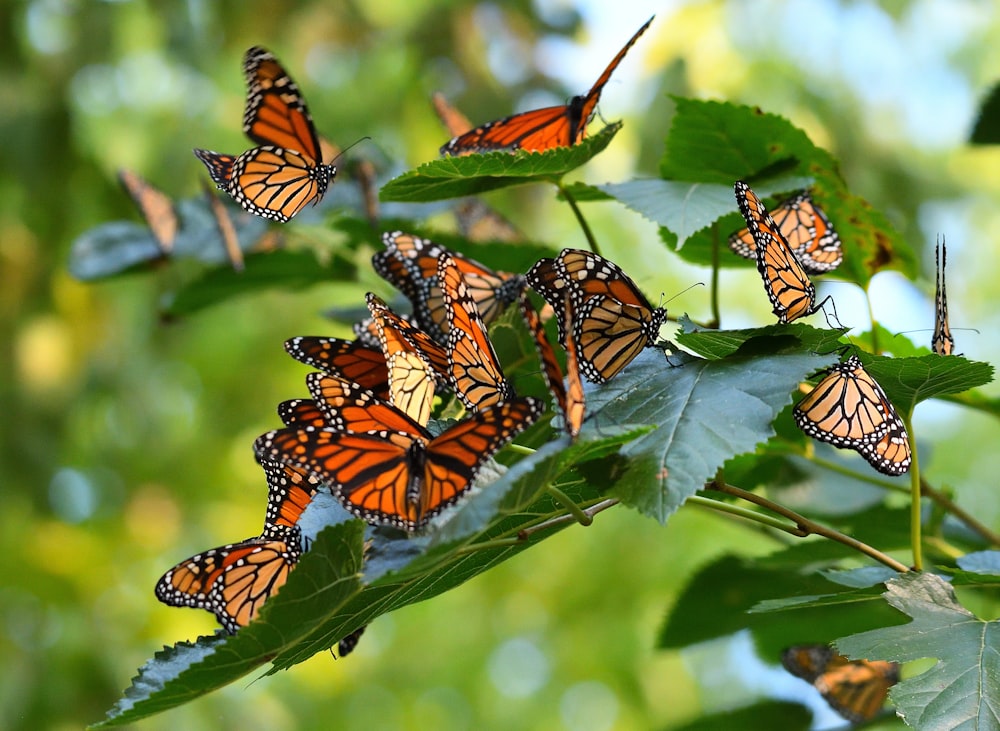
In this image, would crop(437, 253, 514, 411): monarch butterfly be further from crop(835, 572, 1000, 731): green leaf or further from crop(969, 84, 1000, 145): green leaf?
crop(969, 84, 1000, 145): green leaf

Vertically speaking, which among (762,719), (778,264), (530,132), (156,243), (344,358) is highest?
(156,243)

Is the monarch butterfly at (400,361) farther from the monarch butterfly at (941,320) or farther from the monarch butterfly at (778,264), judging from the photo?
the monarch butterfly at (941,320)

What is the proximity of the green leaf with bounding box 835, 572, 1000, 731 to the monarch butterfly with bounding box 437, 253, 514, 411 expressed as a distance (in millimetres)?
385

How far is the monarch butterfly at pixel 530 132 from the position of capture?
3.87 ft

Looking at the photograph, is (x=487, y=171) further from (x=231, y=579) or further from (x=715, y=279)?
(x=231, y=579)

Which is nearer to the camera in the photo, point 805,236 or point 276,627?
point 276,627

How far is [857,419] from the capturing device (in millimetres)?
896

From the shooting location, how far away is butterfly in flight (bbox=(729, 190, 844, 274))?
1.12 m

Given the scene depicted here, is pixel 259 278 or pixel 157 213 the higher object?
pixel 157 213

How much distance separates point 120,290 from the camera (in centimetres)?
443

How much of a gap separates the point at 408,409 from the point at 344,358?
0.11 meters

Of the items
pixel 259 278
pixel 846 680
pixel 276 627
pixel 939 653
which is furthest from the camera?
pixel 259 278

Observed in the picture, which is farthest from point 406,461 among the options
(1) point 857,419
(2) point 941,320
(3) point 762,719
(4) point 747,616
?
(3) point 762,719

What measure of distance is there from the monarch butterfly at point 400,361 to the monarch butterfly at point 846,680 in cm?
66
